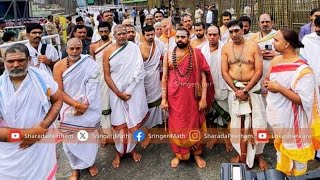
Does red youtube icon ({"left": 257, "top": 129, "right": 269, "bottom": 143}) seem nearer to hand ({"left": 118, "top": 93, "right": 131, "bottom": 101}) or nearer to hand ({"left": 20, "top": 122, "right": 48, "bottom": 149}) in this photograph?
hand ({"left": 118, "top": 93, "right": 131, "bottom": 101})

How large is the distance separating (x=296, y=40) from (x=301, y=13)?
23.5 feet

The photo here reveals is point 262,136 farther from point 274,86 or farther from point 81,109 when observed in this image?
point 81,109

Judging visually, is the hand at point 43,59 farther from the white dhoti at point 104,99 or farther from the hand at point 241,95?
the hand at point 241,95

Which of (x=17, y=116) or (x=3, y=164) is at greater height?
(x=17, y=116)

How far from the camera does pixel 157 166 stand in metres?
4.20

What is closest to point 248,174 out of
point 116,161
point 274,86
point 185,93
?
point 274,86

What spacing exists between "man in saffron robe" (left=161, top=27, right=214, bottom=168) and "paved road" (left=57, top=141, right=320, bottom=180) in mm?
127

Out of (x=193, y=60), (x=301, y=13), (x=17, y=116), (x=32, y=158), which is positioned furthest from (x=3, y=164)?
(x=301, y=13)

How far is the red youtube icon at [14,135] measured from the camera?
2684mm

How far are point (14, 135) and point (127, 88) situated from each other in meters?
1.78

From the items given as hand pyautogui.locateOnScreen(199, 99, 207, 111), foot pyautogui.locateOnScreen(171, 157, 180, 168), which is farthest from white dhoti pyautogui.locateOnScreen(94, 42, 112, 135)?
hand pyautogui.locateOnScreen(199, 99, 207, 111)

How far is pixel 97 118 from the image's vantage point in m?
4.01

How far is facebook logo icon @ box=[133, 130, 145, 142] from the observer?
440 cm

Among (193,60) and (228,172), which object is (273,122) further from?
(228,172)
